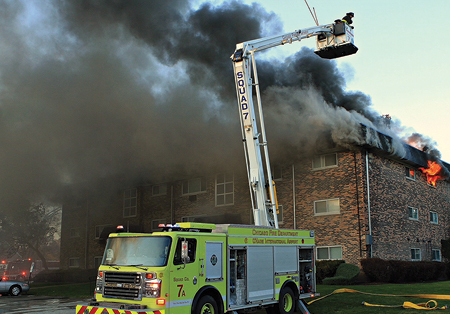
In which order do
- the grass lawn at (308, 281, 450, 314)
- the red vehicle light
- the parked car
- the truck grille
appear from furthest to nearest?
the parked car < the grass lawn at (308, 281, 450, 314) < the truck grille < the red vehicle light

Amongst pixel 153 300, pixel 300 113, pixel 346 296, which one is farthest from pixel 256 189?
pixel 300 113

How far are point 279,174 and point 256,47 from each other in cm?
1000

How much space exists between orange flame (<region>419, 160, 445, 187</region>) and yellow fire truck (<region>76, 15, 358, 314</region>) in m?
15.3

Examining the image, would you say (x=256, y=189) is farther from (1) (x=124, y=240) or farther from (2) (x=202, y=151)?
(2) (x=202, y=151)

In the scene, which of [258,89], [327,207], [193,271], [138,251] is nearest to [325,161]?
[327,207]

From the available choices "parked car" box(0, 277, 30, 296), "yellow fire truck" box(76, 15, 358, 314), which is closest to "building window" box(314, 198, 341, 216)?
"yellow fire truck" box(76, 15, 358, 314)

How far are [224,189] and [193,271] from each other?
16.7 meters

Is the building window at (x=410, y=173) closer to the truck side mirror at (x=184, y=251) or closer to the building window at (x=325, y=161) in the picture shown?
the building window at (x=325, y=161)

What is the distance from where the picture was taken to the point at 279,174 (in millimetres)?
22625

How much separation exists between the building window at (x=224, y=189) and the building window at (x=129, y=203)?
23.5 ft

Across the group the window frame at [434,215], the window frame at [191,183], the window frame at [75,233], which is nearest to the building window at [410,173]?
the window frame at [434,215]

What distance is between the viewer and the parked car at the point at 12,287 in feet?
61.7

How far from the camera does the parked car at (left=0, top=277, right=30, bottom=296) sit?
18.8 m

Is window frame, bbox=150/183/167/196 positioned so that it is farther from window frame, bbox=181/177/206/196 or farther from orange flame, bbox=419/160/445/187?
orange flame, bbox=419/160/445/187
